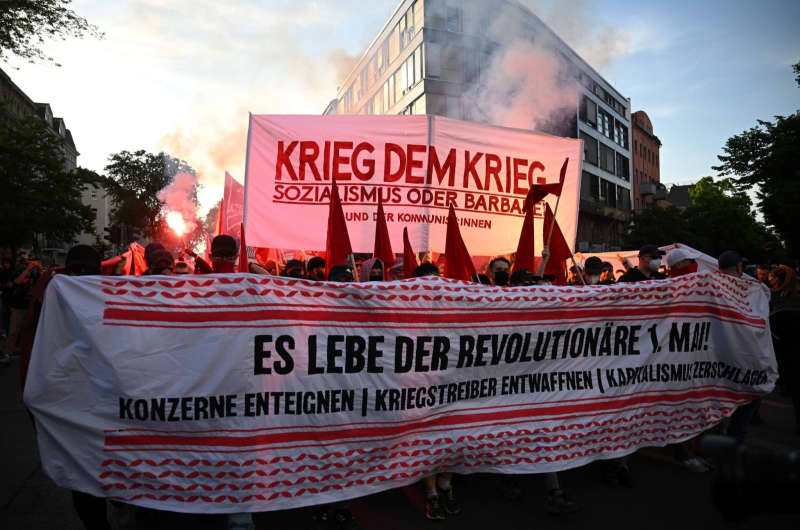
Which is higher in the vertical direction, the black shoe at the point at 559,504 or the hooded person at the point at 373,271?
the hooded person at the point at 373,271

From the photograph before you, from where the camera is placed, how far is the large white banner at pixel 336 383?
3.04m

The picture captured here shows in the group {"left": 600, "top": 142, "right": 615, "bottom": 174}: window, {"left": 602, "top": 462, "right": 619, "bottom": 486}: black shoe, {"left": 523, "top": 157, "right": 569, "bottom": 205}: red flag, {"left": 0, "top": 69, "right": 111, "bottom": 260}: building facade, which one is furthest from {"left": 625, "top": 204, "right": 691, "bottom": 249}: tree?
{"left": 602, "top": 462, "right": 619, "bottom": 486}: black shoe

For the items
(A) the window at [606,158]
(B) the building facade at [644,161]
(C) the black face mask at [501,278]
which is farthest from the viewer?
(B) the building facade at [644,161]

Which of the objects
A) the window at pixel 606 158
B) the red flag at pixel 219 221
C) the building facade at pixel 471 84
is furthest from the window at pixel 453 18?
the red flag at pixel 219 221

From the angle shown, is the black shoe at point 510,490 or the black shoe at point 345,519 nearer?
the black shoe at point 345,519

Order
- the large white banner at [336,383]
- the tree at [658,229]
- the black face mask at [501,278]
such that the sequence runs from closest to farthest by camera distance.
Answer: the large white banner at [336,383]
the black face mask at [501,278]
the tree at [658,229]

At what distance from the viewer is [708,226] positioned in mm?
50781

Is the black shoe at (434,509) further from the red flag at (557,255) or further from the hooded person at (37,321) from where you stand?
the red flag at (557,255)

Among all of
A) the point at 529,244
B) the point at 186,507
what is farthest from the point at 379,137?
the point at 186,507

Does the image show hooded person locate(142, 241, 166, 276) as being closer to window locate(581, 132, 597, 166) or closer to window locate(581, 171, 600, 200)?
window locate(581, 171, 600, 200)

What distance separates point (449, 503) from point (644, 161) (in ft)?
217

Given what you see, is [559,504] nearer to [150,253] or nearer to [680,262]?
[680,262]

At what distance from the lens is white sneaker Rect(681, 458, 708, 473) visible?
4.72 metres

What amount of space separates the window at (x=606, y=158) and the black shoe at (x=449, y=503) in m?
48.9
